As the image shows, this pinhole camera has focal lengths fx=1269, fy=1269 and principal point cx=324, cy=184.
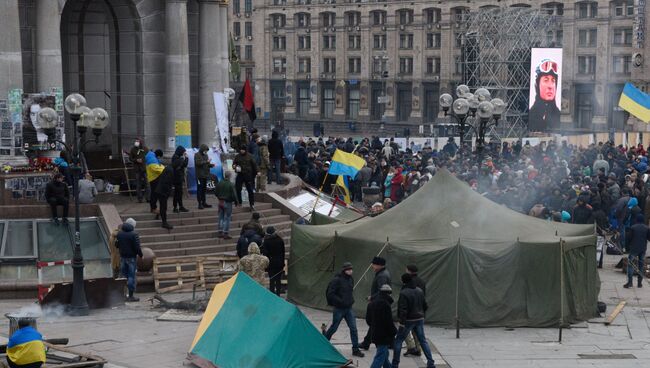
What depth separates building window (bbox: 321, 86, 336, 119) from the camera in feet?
352

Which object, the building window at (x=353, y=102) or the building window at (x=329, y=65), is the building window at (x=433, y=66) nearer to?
the building window at (x=353, y=102)

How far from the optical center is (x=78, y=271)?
23453 mm

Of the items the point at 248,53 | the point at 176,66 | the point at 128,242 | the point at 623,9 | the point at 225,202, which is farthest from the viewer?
the point at 248,53

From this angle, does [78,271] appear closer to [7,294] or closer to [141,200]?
[7,294]

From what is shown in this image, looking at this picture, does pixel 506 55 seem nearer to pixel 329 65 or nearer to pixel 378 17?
pixel 378 17

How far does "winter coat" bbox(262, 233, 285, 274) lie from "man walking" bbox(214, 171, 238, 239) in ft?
14.4

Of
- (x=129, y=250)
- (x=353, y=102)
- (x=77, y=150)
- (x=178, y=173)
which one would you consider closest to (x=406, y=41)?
(x=353, y=102)

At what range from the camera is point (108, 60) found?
35.5 m

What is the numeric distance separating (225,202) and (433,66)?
72.8 m

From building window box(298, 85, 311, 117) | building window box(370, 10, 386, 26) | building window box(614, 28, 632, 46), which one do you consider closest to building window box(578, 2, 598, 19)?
building window box(614, 28, 632, 46)

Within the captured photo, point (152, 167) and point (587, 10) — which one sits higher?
point (587, 10)

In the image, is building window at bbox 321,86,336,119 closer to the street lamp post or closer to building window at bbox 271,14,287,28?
building window at bbox 271,14,287,28

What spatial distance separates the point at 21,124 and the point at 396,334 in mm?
14379

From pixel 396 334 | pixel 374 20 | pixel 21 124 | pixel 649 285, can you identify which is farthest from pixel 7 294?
pixel 374 20
